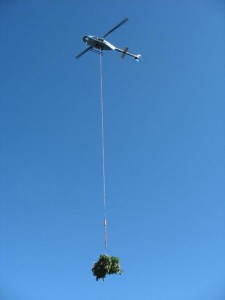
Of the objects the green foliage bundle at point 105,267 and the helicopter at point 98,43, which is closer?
the green foliage bundle at point 105,267

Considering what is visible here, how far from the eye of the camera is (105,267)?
58.4 ft

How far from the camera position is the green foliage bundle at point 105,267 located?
17.9 metres

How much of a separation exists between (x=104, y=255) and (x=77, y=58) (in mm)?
18773

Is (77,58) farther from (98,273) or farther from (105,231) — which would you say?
(98,273)

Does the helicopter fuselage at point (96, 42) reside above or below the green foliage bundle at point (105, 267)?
above

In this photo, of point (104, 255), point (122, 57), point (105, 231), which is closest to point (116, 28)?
point (122, 57)

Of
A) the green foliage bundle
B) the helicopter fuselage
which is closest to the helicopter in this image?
the helicopter fuselage

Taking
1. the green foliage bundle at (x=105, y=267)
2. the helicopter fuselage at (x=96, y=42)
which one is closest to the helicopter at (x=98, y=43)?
the helicopter fuselage at (x=96, y=42)

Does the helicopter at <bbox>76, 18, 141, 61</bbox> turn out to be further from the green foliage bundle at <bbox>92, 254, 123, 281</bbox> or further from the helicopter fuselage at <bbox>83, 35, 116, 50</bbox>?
the green foliage bundle at <bbox>92, 254, 123, 281</bbox>

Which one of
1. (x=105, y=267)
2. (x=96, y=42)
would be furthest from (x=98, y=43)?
(x=105, y=267)

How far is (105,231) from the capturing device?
2039 centimetres

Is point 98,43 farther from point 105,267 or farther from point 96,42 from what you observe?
point 105,267

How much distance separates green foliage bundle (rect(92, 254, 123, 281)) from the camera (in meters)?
17.9

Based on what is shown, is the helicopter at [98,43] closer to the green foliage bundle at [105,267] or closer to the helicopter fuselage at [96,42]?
the helicopter fuselage at [96,42]
